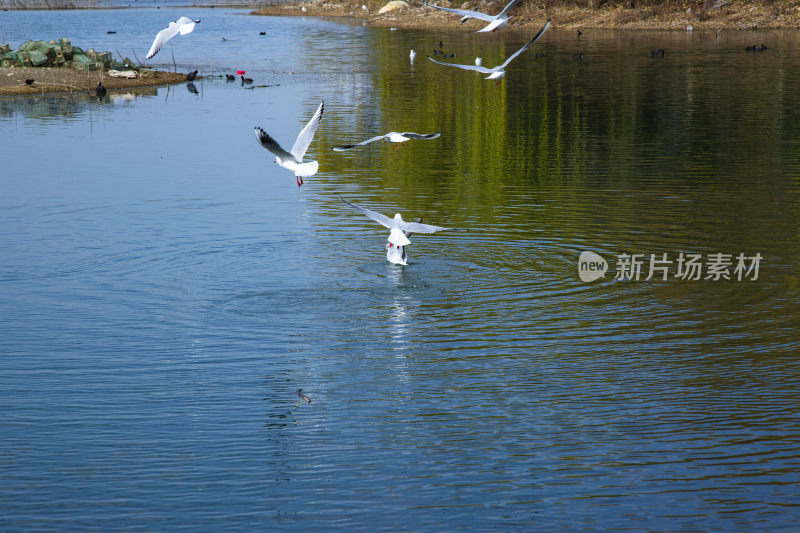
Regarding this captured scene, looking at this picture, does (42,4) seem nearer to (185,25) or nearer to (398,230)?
(185,25)

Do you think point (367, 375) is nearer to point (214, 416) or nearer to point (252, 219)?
point (214, 416)

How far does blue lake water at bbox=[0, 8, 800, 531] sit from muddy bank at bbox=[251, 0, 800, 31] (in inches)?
1874

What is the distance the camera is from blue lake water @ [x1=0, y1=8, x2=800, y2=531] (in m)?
9.32

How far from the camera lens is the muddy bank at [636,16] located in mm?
74625

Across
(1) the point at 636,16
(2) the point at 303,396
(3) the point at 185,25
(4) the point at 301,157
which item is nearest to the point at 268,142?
(4) the point at 301,157

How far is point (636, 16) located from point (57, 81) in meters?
50.1

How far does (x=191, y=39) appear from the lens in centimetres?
8531

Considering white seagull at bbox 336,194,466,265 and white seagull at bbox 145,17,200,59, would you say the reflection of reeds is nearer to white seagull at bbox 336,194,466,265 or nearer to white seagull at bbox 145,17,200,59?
white seagull at bbox 145,17,200,59

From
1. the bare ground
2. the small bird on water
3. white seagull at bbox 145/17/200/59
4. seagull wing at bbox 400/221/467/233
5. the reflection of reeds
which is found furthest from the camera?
the reflection of reeds

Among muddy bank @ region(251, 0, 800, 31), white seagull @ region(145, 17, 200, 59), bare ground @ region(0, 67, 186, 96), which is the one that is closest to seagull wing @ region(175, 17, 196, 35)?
white seagull @ region(145, 17, 200, 59)

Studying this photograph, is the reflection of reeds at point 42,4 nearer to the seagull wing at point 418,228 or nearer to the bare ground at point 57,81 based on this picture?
the bare ground at point 57,81

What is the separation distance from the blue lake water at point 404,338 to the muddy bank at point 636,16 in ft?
156

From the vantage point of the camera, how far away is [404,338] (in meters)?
13.6

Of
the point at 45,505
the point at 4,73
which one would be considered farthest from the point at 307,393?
the point at 4,73
